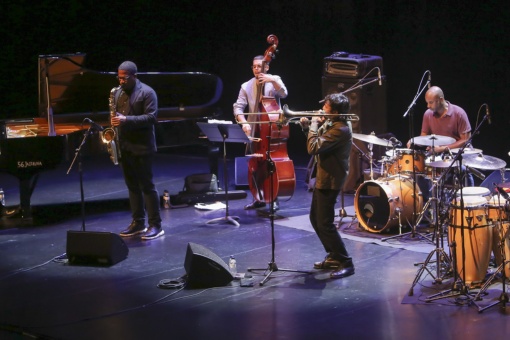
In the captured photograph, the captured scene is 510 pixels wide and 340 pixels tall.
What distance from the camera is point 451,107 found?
9461 mm

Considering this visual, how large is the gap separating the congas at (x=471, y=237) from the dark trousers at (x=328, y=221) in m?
1.05

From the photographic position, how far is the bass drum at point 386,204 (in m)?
9.11

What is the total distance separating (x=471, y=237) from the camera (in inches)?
284

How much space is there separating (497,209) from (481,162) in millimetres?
500

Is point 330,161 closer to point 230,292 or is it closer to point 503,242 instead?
point 230,292

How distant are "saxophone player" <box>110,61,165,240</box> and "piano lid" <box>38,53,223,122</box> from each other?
163 cm

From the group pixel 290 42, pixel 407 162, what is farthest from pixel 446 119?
pixel 290 42

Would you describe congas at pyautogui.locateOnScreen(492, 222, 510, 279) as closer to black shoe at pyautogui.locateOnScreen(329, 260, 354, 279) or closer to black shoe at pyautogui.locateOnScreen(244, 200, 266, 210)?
black shoe at pyautogui.locateOnScreen(329, 260, 354, 279)

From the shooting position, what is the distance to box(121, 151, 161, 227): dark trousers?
9.20 m

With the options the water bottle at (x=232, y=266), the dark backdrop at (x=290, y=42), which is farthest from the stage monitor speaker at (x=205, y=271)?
the dark backdrop at (x=290, y=42)

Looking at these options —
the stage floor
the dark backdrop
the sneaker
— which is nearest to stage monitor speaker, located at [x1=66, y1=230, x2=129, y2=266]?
the stage floor

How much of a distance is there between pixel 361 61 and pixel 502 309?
16.1ft

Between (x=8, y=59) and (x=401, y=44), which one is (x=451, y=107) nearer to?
(x=401, y=44)

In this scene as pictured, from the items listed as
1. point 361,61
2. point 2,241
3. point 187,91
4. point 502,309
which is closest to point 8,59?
point 187,91
